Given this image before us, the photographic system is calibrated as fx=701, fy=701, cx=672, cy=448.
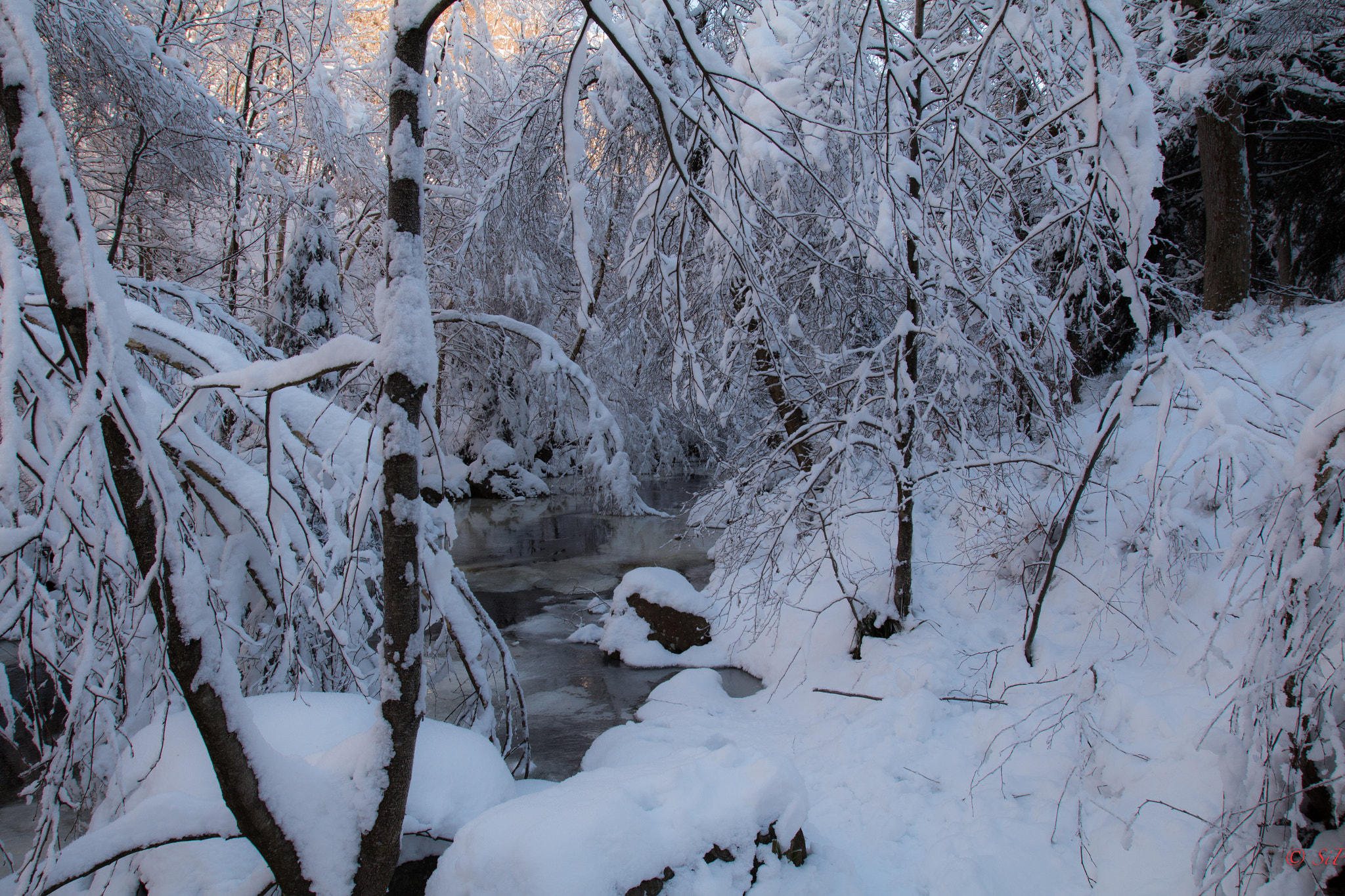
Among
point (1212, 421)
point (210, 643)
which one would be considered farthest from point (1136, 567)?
point (210, 643)

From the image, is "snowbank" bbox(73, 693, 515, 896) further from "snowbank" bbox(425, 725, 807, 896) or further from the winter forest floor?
the winter forest floor

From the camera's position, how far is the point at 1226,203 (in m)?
7.52

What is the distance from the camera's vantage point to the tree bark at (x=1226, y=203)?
7.51m

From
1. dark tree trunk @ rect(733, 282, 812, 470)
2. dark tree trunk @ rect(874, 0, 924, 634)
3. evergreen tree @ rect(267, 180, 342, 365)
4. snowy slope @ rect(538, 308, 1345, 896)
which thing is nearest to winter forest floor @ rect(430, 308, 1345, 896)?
snowy slope @ rect(538, 308, 1345, 896)

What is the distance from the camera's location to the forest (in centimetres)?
179

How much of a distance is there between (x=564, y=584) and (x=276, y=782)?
28.5 feet

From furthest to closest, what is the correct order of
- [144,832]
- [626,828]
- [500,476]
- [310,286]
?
1. [500,476]
2. [310,286]
3. [626,828]
4. [144,832]

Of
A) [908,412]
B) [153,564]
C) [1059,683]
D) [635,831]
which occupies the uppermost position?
[908,412]

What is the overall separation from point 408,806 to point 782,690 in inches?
157

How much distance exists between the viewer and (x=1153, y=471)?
8.47 ft

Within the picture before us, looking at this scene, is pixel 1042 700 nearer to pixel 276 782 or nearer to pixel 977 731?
pixel 977 731

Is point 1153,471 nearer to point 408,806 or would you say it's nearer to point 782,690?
point 408,806

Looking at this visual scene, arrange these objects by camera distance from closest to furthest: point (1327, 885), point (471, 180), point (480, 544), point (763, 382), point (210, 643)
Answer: point (210, 643), point (1327, 885), point (763, 382), point (471, 180), point (480, 544)

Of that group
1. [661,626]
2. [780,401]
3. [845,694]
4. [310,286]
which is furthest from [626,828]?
[310,286]
